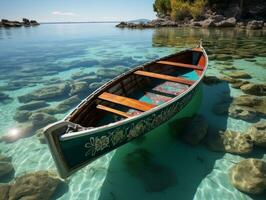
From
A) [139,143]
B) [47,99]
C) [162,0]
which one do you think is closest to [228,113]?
[139,143]

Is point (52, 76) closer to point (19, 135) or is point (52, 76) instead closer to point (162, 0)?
point (19, 135)

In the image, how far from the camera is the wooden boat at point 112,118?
502cm

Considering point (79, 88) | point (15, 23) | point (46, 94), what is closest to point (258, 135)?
point (79, 88)

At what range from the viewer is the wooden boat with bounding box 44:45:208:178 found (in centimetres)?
502

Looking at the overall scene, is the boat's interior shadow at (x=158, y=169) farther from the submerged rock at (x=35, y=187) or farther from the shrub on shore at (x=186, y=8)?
the shrub on shore at (x=186, y=8)

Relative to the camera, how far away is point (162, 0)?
88.1 m

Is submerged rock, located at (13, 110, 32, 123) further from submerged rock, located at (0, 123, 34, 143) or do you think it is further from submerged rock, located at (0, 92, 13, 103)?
submerged rock, located at (0, 92, 13, 103)

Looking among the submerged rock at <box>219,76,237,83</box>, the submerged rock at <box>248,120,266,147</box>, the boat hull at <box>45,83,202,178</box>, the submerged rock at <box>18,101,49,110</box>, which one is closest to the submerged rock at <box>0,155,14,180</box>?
the boat hull at <box>45,83,202,178</box>

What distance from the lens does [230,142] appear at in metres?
7.67

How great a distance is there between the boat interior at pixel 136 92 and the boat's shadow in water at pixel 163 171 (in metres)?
1.40

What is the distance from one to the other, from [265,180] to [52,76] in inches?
681

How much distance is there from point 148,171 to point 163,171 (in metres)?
0.48

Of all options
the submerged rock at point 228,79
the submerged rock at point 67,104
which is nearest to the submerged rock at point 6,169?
the submerged rock at point 67,104

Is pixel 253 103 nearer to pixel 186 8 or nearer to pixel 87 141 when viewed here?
pixel 87 141
